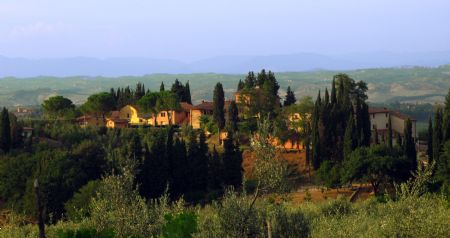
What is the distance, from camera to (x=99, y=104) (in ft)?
233

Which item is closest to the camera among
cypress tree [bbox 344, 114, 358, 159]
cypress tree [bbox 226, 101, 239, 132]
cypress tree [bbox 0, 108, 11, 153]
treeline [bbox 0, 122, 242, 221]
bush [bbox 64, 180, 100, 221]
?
bush [bbox 64, 180, 100, 221]

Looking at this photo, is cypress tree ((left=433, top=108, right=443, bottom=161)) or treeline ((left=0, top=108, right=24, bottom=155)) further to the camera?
treeline ((left=0, top=108, right=24, bottom=155))

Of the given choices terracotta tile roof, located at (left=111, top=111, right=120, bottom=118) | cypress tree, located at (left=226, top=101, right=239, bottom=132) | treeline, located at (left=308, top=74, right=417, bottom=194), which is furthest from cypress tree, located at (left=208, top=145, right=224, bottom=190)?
terracotta tile roof, located at (left=111, top=111, right=120, bottom=118)

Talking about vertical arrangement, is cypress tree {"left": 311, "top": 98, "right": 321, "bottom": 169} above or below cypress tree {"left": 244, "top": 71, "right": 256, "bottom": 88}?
below

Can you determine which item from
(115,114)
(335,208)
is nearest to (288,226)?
(335,208)

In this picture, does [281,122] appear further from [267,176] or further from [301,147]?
[267,176]

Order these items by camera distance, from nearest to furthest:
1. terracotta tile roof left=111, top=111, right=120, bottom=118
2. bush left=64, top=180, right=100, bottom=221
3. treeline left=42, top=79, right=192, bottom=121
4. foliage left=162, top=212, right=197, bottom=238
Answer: foliage left=162, top=212, right=197, bottom=238, bush left=64, top=180, right=100, bottom=221, treeline left=42, top=79, right=192, bottom=121, terracotta tile roof left=111, top=111, right=120, bottom=118

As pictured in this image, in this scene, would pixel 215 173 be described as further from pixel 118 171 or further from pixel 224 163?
pixel 118 171

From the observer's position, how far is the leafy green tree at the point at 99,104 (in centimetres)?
7062

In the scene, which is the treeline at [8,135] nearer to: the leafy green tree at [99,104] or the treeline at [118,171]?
the treeline at [118,171]

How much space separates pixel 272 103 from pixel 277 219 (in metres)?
43.7

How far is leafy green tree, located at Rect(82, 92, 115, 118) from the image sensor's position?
70.6m

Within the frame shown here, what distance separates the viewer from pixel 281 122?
186 feet

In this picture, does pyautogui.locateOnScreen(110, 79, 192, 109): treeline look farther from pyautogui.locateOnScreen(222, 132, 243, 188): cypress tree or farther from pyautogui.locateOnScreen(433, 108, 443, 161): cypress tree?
pyautogui.locateOnScreen(433, 108, 443, 161): cypress tree
